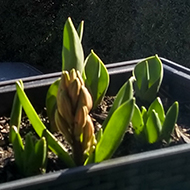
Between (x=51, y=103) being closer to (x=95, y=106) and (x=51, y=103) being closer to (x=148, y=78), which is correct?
(x=95, y=106)

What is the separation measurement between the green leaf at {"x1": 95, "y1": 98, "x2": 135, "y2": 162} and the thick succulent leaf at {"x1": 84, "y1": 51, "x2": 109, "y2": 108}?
36 centimetres

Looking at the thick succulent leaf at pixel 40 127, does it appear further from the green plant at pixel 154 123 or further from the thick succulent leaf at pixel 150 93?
the thick succulent leaf at pixel 150 93

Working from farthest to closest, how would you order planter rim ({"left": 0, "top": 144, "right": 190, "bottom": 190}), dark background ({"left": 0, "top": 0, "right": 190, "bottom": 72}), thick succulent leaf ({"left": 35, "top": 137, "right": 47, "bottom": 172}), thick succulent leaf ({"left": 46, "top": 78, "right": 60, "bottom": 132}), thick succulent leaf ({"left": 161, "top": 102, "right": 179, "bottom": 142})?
1. dark background ({"left": 0, "top": 0, "right": 190, "bottom": 72})
2. thick succulent leaf ({"left": 46, "top": 78, "right": 60, "bottom": 132})
3. thick succulent leaf ({"left": 161, "top": 102, "right": 179, "bottom": 142})
4. thick succulent leaf ({"left": 35, "top": 137, "right": 47, "bottom": 172})
5. planter rim ({"left": 0, "top": 144, "right": 190, "bottom": 190})

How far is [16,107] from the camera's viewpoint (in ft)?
4.10

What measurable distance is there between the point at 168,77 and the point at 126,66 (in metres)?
0.16

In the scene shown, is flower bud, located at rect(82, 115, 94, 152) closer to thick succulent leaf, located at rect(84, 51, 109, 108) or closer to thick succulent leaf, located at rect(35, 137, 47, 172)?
thick succulent leaf, located at rect(35, 137, 47, 172)

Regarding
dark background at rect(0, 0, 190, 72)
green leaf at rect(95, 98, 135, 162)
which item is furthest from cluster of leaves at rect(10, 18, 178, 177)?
dark background at rect(0, 0, 190, 72)

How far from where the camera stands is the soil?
121 cm

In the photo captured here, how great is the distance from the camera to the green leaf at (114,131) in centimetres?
104

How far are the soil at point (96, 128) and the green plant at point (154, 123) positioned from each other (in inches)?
1.2

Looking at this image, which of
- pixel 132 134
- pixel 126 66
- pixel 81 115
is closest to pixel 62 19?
pixel 126 66

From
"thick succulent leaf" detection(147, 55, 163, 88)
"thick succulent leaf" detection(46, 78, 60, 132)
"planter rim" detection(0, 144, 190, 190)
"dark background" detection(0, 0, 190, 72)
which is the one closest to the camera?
"planter rim" detection(0, 144, 190, 190)

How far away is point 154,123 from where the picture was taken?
1.22m

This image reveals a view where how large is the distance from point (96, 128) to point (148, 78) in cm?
22
